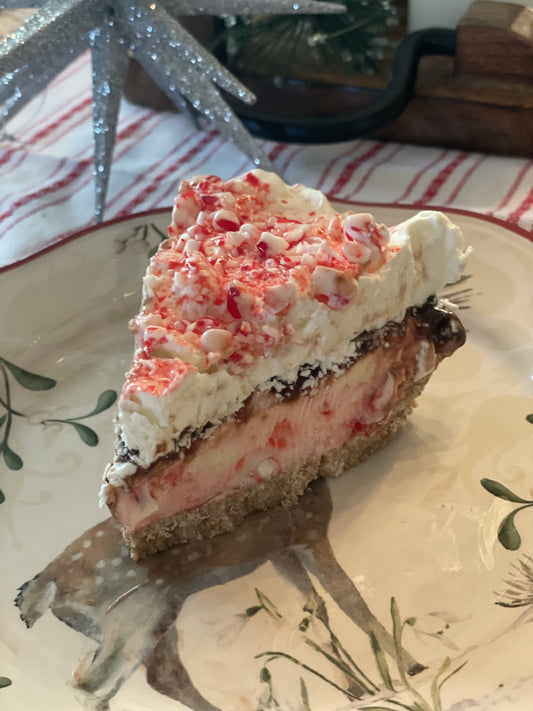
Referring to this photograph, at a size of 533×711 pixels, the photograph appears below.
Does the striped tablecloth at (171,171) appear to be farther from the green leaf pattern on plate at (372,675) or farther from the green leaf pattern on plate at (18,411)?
the green leaf pattern on plate at (372,675)

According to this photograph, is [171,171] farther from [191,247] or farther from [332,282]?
[332,282]

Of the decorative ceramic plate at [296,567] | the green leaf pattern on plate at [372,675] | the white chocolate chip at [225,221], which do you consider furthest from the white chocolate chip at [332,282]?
the green leaf pattern on plate at [372,675]

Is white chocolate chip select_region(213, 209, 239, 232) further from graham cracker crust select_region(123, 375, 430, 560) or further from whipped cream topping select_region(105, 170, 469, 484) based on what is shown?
graham cracker crust select_region(123, 375, 430, 560)

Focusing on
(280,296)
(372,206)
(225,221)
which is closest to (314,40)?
(372,206)

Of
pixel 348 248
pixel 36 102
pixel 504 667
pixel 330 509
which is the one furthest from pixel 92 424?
pixel 36 102

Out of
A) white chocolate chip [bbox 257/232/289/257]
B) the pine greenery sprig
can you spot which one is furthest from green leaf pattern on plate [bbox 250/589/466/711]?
the pine greenery sprig

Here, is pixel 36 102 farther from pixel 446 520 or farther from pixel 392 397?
pixel 446 520
